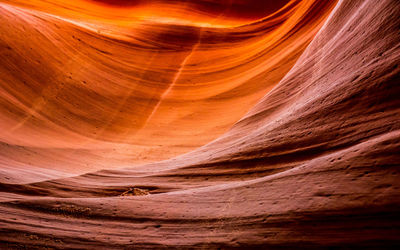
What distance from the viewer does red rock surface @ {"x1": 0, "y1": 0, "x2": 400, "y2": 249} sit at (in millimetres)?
1154

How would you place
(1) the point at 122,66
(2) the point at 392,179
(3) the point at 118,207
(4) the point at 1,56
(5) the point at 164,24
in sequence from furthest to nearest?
(5) the point at 164,24 → (1) the point at 122,66 → (4) the point at 1,56 → (3) the point at 118,207 → (2) the point at 392,179

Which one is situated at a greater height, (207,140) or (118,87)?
(118,87)

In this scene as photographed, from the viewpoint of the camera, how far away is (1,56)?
389cm

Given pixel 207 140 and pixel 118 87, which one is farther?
pixel 118 87

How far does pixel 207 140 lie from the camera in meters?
3.57

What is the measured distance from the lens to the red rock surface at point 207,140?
115 centimetres

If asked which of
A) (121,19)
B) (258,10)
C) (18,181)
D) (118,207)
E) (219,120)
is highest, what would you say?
(258,10)

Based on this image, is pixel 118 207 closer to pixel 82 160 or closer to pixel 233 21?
pixel 82 160

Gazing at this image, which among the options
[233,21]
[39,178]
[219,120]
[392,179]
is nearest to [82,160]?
[39,178]

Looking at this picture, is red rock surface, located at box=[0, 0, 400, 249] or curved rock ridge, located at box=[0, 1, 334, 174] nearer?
red rock surface, located at box=[0, 0, 400, 249]

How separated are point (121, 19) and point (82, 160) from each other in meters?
4.98

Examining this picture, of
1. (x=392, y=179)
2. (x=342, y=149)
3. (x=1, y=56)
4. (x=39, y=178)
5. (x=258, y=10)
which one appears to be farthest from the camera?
(x=258, y=10)

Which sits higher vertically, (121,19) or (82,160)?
(121,19)

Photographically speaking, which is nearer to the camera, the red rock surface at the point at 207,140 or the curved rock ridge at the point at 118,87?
the red rock surface at the point at 207,140
